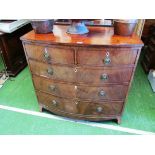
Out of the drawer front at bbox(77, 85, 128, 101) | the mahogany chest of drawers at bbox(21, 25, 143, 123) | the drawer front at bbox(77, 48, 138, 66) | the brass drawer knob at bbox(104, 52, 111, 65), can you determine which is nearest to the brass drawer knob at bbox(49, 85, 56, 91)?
the mahogany chest of drawers at bbox(21, 25, 143, 123)

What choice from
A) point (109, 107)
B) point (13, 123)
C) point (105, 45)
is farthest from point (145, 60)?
point (13, 123)

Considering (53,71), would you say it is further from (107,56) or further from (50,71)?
(107,56)

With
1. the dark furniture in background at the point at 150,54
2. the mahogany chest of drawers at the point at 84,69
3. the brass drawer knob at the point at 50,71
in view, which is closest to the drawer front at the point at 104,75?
the mahogany chest of drawers at the point at 84,69

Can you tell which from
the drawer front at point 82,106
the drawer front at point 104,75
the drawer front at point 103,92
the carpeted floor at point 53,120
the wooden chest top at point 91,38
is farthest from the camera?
the carpeted floor at point 53,120

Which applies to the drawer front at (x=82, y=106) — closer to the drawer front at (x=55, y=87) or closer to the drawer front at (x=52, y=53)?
the drawer front at (x=55, y=87)

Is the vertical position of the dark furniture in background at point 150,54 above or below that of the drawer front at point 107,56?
below

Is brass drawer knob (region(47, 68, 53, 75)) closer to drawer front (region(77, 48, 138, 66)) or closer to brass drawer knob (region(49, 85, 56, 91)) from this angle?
brass drawer knob (region(49, 85, 56, 91))

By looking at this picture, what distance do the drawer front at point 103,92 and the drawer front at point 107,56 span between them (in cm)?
25

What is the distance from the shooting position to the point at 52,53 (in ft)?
4.35

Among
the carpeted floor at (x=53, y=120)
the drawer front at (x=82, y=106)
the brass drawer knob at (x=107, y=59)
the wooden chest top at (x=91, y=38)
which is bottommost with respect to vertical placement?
the carpeted floor at (x=53, y=120)

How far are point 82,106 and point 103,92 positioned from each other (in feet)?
0.91

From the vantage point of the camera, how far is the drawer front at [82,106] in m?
1.55
